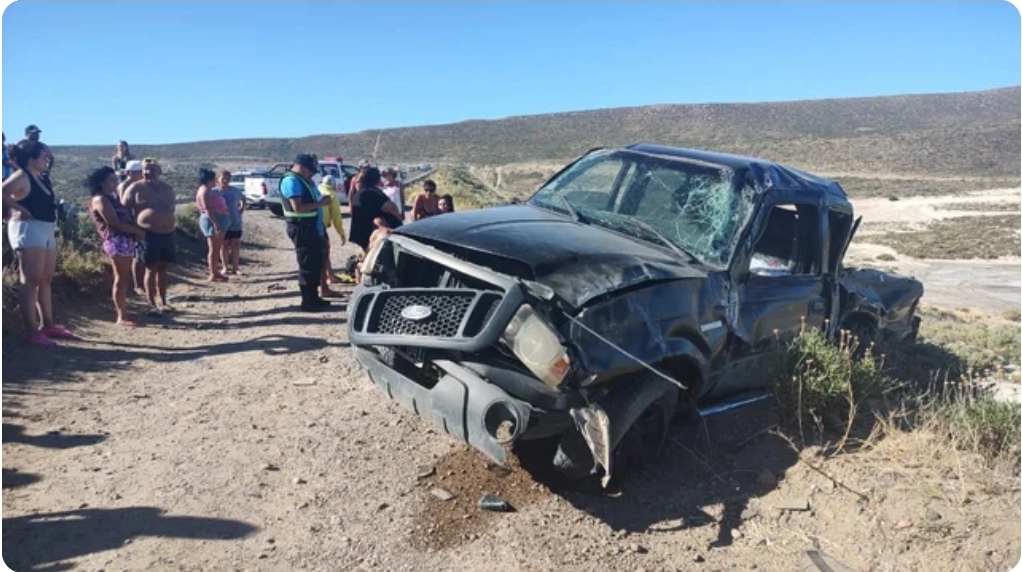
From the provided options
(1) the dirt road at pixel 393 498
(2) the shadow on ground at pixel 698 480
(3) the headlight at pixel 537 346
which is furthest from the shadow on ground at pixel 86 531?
(2) the shadow on ground at pixel 698 480

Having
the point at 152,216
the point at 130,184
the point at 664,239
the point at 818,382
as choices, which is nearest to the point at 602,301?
the point at 664,239

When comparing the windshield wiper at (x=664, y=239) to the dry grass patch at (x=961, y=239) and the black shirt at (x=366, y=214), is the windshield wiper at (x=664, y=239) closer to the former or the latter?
the black shirt at (x=366, y=214)

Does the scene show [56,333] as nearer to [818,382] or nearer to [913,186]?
[818,382]

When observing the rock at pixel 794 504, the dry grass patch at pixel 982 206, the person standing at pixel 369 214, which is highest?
the person standing at pixel 369 214

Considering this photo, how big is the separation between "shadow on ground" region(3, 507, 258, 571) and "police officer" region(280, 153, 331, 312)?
4.53 meters

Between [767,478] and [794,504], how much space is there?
31cm

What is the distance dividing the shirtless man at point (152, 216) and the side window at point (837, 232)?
6488mm

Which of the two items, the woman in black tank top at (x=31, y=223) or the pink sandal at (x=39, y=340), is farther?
the pink sandal at (x=39, y=340)

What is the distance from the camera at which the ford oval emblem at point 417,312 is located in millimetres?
4180

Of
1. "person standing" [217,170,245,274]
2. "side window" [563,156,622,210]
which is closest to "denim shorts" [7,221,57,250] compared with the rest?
"side window" [563,156,622,210]

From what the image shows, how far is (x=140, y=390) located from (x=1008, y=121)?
3218 inches

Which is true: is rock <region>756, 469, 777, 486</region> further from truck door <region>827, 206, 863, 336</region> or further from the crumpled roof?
the crumpled roof

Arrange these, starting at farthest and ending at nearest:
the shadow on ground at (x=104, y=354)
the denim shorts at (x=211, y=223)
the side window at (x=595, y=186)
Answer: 1. the denim shorts at (x=211, y=223)
2. the shadow on ground at (x=104, y=354)
3. the side window at (x=595, y=186)

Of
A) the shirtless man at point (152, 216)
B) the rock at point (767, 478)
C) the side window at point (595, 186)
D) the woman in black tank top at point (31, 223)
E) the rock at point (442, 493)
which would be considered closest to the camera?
the rock at point (442, 493)
